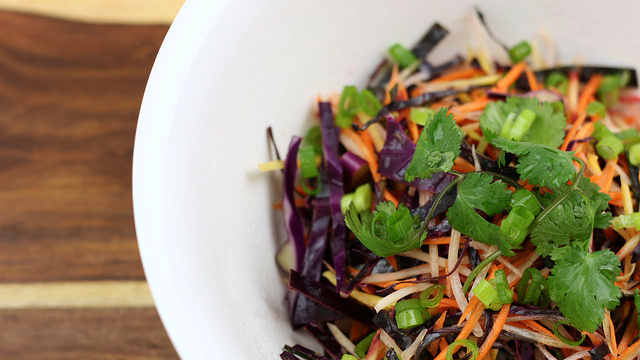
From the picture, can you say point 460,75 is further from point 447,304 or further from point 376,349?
point 376,349

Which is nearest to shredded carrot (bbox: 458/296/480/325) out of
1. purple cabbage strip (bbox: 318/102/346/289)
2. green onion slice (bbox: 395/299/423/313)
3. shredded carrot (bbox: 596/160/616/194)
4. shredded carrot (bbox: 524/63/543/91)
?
green onion slice (bbox: 395/299/423/313)

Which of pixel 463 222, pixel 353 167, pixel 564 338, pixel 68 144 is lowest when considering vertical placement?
pixel 564 338

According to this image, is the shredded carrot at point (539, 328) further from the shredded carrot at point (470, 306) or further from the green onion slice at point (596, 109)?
the green onion slice at point (596, 109)

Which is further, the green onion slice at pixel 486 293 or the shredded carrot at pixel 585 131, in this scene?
the shredded carrot at pixel 585 131

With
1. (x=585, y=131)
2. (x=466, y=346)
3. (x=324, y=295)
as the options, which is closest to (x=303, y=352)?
(x=324, y=295)

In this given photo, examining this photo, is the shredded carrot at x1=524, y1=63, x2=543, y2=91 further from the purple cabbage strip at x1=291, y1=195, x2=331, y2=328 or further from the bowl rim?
the bowl rim

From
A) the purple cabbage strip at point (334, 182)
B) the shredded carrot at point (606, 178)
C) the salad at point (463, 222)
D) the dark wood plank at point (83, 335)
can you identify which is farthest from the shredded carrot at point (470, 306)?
the dark wood plank at point (83, 335)

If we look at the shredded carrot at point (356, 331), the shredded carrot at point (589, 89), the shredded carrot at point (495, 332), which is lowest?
the shredded carrot at point (495, 332)
